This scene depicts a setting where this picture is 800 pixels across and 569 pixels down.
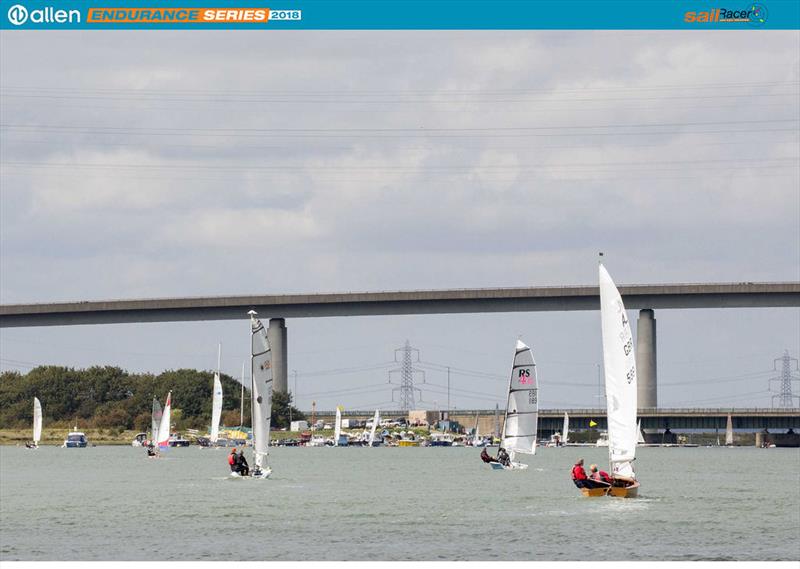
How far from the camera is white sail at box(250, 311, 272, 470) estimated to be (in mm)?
60750

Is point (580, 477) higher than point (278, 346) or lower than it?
lower

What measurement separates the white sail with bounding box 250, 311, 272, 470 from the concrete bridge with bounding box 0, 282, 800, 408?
9109 cm

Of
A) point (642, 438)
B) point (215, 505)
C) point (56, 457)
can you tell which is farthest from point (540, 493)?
point (642, 438)

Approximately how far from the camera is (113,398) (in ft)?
627

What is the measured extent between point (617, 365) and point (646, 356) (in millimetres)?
99006

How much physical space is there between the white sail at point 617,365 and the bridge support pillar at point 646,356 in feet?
320

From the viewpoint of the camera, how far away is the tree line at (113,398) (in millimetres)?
179750
